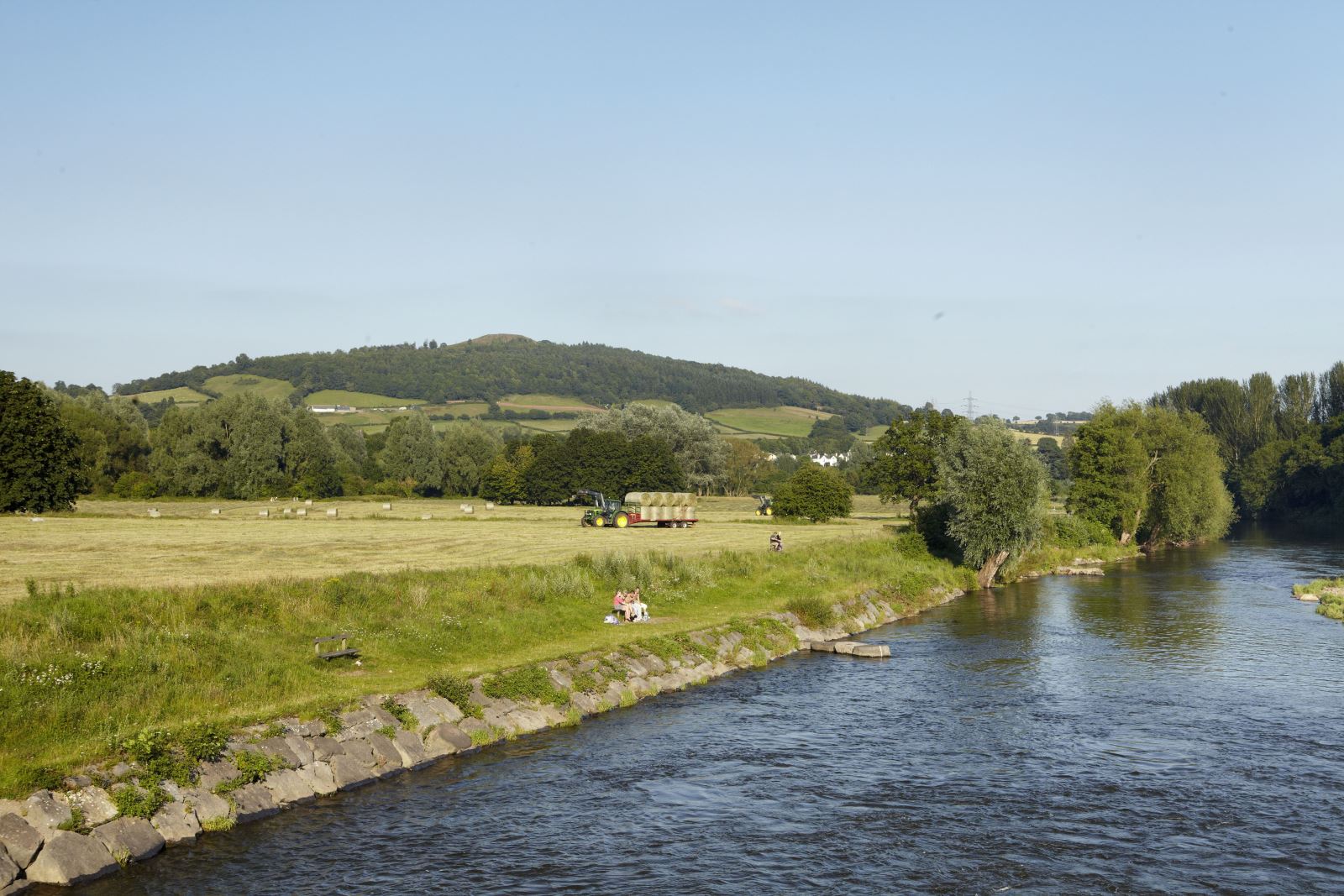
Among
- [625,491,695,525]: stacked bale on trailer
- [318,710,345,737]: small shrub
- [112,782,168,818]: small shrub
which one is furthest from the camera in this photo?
[625,491,695,525]: stacked bale on trailer

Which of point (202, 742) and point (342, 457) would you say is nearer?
point (202, 742)

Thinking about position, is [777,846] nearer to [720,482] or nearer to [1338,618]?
[1338,618]

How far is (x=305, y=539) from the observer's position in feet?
216

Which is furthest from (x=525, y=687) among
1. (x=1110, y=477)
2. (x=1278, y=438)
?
(x=1278, y=438)

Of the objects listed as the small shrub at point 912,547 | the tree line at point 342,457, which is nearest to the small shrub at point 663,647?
the small shrub at point 912,547

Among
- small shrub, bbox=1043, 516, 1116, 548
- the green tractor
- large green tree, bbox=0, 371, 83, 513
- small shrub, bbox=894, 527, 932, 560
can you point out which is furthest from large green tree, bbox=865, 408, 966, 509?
large green tree, bbox=0, 371, 83, 513

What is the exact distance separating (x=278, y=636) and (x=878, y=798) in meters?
17.2

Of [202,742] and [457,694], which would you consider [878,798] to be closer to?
[457,694]

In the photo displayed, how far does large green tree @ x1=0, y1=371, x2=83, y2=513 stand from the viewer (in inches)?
2677

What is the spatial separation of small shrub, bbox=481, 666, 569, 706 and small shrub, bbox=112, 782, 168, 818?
9.57 meters

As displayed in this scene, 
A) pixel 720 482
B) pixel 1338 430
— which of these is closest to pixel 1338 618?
pixel 1338 430

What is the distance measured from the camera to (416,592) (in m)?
35.4

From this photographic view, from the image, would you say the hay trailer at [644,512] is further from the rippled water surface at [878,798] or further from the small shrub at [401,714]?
the small shrub at [401,714]

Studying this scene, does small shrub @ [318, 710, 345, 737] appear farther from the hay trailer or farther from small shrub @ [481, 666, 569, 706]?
the hay trailer
